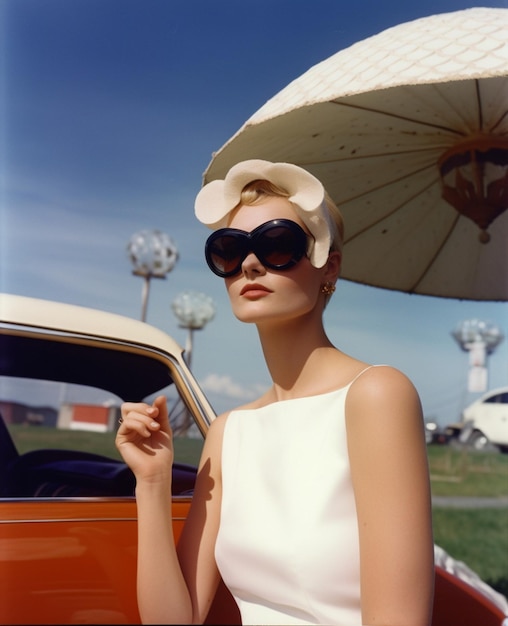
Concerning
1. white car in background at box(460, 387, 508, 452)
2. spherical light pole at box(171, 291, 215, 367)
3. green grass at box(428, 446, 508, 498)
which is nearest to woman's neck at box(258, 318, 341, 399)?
spherical light pole at box(171, 291, 215, 367)

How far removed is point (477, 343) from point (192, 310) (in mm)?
1682

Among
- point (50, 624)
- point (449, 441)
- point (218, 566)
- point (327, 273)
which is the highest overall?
point (327, 273)

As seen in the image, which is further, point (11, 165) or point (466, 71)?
point (11, 165)

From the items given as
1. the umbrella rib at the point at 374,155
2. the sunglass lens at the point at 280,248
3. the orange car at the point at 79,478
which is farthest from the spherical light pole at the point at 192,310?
the sunglass lens at the point at 280,248

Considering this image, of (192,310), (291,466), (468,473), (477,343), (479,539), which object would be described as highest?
(192,310)

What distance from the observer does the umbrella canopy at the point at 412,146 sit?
158cm

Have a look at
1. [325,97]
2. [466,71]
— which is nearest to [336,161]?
[325,97]

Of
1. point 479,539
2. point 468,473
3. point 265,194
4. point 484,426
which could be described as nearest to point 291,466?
point 265,194

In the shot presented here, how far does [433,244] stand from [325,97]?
1.15m

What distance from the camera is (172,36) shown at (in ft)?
6.68

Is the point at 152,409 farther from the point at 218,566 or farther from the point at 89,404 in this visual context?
the point at 89,404

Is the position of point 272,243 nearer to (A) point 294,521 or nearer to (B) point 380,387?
(B) point 380,387

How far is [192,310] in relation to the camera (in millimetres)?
2656

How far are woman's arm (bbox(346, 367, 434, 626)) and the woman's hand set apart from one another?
35 cm
